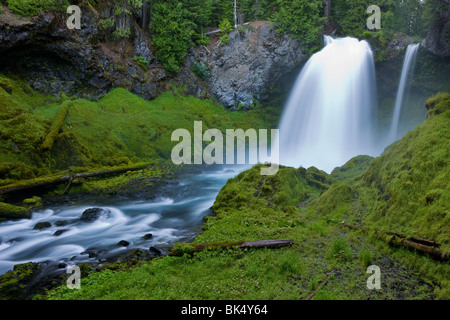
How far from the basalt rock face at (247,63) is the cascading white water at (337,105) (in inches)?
123

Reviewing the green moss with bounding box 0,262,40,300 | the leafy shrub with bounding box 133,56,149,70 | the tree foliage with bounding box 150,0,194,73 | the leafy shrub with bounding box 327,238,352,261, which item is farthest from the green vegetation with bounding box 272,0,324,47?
the green moss with bounding box 0,262,40,300

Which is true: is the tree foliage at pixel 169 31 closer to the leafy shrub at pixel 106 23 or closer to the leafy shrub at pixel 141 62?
the leafy shrub at pixel 141 62

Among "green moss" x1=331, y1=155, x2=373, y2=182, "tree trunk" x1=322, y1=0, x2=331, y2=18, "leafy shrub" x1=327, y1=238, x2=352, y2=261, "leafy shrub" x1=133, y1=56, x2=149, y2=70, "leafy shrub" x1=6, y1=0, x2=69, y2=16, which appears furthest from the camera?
"tree trunk" x1=322, y1=0, x2=331, y2=18

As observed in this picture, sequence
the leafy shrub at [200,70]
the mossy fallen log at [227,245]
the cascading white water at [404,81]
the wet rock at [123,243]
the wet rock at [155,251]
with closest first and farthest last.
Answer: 1. the mossy fallen log at [227,245]
2. the wet rock at [155,251]
3. the wet rock at [123,243]
4. the cascading white water at [404,81]
5. the leafy shrub at [200,70]

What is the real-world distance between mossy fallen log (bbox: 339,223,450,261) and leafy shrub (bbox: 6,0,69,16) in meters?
21.4

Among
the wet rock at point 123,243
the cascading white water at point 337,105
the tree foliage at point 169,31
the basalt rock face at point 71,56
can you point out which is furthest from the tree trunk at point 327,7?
the wet rock at point 123,243

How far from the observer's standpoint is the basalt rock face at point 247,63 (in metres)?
26.2

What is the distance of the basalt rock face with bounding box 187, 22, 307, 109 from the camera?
2625 centimetres

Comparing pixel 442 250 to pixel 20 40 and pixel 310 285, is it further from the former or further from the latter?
pixel 20 40

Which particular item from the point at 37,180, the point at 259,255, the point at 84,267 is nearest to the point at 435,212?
the point at 259,255

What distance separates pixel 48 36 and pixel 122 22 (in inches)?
291

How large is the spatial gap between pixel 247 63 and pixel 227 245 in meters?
25.0

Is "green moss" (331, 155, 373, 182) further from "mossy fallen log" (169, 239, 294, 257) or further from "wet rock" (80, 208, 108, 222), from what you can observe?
"wet rock" (80, 208, 108, 222)

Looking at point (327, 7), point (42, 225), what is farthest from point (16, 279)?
point (327, 7)
